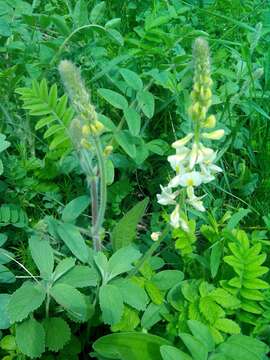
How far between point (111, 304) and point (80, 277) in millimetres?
148

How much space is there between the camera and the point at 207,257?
207cm

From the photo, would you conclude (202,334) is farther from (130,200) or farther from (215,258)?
(130,200)

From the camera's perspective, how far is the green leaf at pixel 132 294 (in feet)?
5.75

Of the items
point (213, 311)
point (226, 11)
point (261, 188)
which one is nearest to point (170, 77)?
point (261, 188)

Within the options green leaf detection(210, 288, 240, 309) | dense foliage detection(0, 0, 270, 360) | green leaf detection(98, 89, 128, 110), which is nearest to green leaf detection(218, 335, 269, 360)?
dense foliage detection(0, 0, 270, 360)

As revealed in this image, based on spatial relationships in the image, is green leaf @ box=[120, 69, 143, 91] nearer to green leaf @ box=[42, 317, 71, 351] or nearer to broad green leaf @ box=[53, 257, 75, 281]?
broad green leaf @ box=[53, 257, 75, 281]

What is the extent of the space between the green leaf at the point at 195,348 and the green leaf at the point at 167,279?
12.6 inches

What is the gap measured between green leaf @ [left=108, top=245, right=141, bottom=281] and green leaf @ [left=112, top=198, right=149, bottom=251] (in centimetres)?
17

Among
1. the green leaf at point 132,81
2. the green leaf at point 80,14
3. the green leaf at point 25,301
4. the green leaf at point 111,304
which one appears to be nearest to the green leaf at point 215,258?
the green leaf at point 111,304

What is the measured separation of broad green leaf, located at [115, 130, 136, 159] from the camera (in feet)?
6.95

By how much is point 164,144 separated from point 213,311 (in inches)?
33.5

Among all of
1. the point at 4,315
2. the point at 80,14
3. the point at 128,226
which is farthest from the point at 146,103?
the point at 4,315

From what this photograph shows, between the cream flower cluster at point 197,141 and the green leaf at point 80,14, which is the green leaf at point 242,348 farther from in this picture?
the green leaf at point 80,14

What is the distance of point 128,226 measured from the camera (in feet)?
6.67
